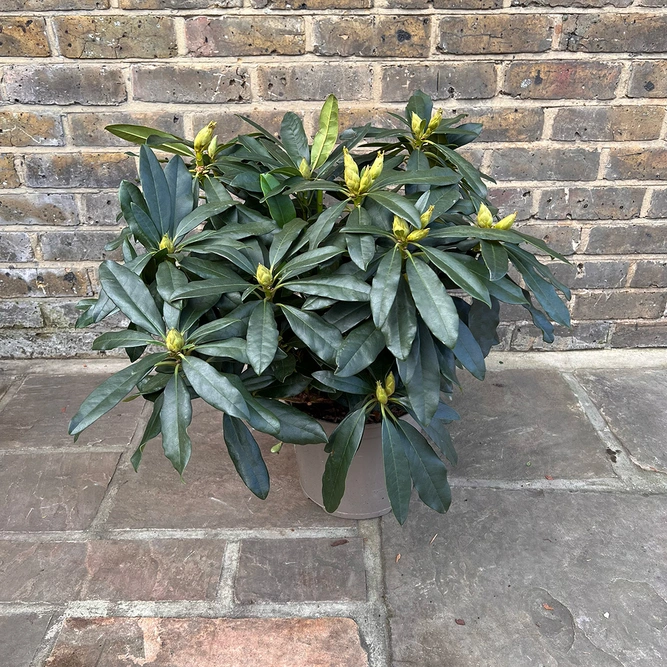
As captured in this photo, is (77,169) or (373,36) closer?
(373,36)

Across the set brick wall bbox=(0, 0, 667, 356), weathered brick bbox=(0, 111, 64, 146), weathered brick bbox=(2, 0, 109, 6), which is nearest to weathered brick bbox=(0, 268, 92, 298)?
brick wall bbox=(0, 0, 667, 356)

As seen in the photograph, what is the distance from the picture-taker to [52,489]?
1.42 meters

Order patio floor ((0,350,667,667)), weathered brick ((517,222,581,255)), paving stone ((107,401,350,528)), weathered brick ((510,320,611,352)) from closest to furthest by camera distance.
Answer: patio floor ((0,350,667,667)), paving stone ((107,401,350,528)), weathered brick ((517,222,581,255)), weathered brick ((510,320,611,352))

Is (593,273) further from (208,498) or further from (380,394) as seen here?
(208,498)

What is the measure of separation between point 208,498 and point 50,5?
A: 1327 millimetres

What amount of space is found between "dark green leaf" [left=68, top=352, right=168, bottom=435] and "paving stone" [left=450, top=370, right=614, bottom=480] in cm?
86

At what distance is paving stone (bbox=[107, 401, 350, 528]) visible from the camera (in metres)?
1.32

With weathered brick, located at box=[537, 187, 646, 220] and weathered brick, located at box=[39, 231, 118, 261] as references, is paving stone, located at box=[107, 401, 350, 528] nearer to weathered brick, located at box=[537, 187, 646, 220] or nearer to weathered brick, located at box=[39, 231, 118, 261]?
weathered brick, located at box=[39, 231, 118, 261]

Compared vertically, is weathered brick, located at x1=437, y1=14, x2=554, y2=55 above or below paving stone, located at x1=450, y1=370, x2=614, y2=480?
above

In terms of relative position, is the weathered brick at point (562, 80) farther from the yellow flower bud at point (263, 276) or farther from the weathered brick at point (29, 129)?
the weathered brick at point (29, 129)

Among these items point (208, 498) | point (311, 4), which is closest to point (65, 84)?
point (311, 4)

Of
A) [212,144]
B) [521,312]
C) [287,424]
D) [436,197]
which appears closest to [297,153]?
[212,144]

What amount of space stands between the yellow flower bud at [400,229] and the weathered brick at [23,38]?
1.23m

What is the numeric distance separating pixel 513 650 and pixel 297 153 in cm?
99
